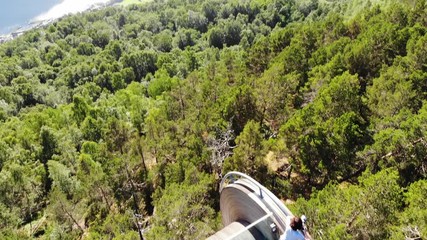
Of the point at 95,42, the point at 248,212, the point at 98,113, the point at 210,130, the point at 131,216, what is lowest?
the point at 95,42

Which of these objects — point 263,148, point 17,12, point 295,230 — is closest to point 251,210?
point 295,230

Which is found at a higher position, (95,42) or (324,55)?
(324,55)

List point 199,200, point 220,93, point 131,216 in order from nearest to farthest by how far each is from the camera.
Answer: point 199,200, point 131,216, point 220,93

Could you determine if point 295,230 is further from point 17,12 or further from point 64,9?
point 64,9

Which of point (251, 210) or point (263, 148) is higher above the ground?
point (251, 210)

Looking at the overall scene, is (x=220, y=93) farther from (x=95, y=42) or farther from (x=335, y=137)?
(x=95, y=42)

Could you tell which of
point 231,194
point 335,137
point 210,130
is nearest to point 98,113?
point 210,130

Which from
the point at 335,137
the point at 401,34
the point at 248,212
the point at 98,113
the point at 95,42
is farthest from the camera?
the point at 95,42
